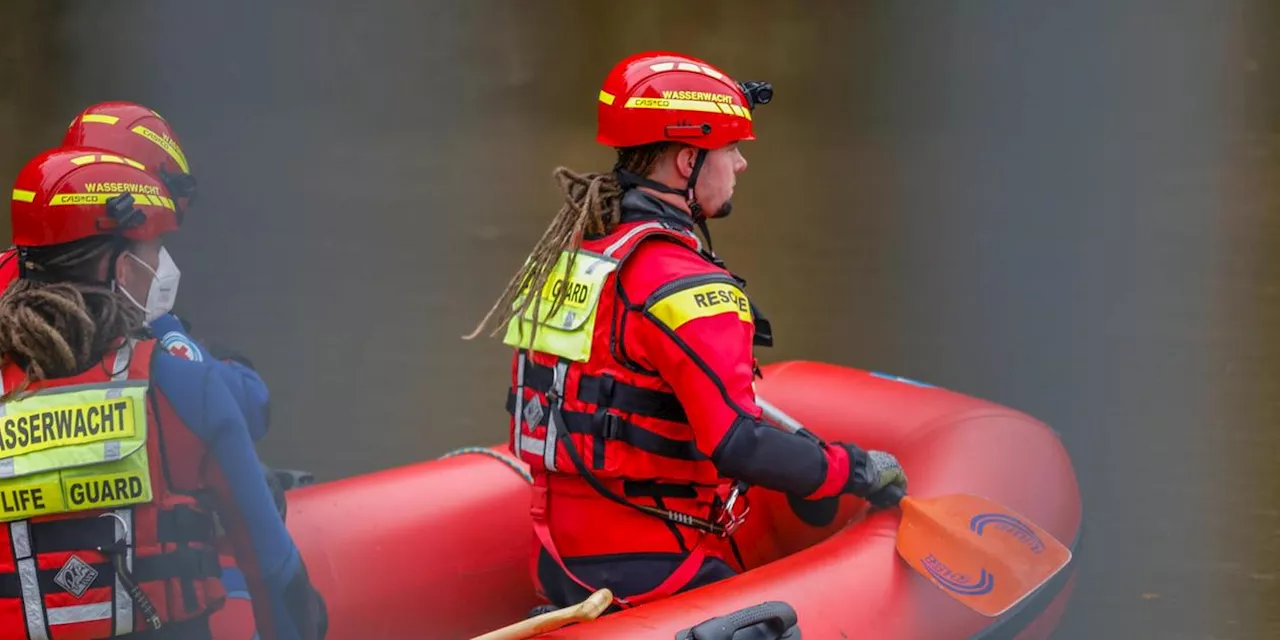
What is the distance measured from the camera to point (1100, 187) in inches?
190

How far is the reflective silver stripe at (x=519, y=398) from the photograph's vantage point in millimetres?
2482

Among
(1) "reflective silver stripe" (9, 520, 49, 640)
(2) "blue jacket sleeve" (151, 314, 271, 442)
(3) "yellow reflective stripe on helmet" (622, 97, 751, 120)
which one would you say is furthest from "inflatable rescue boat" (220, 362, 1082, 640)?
(3) "yellow reflective stripe on helmet" (622, 97, 751, 120)

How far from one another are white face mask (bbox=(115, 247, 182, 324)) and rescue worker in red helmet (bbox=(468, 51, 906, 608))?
0.57m

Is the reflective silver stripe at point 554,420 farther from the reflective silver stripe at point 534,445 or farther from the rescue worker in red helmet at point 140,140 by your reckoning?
the rescue worker in red helmet at point 140,140

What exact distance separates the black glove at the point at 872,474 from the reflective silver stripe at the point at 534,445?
50 centimetres

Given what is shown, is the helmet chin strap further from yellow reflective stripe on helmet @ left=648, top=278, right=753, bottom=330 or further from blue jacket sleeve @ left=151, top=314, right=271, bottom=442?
blue jacket sleeve @ left=151, top=314, right=271, bottom=442

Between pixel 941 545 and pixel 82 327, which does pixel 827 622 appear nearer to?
pixel 941 545

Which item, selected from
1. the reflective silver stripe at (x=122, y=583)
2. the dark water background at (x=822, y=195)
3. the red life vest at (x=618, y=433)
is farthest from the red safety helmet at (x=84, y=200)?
the dark water background at (x=822, y=195)

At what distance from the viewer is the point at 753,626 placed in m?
2.26

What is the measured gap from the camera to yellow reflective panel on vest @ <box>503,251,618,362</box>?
2359mm

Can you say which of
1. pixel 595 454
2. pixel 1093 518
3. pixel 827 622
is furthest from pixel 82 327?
pixel 1093 518

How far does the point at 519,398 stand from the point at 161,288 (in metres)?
0.62

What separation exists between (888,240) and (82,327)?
12.2ft

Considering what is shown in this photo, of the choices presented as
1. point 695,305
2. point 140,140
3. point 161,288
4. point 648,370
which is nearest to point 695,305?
point 695,305
